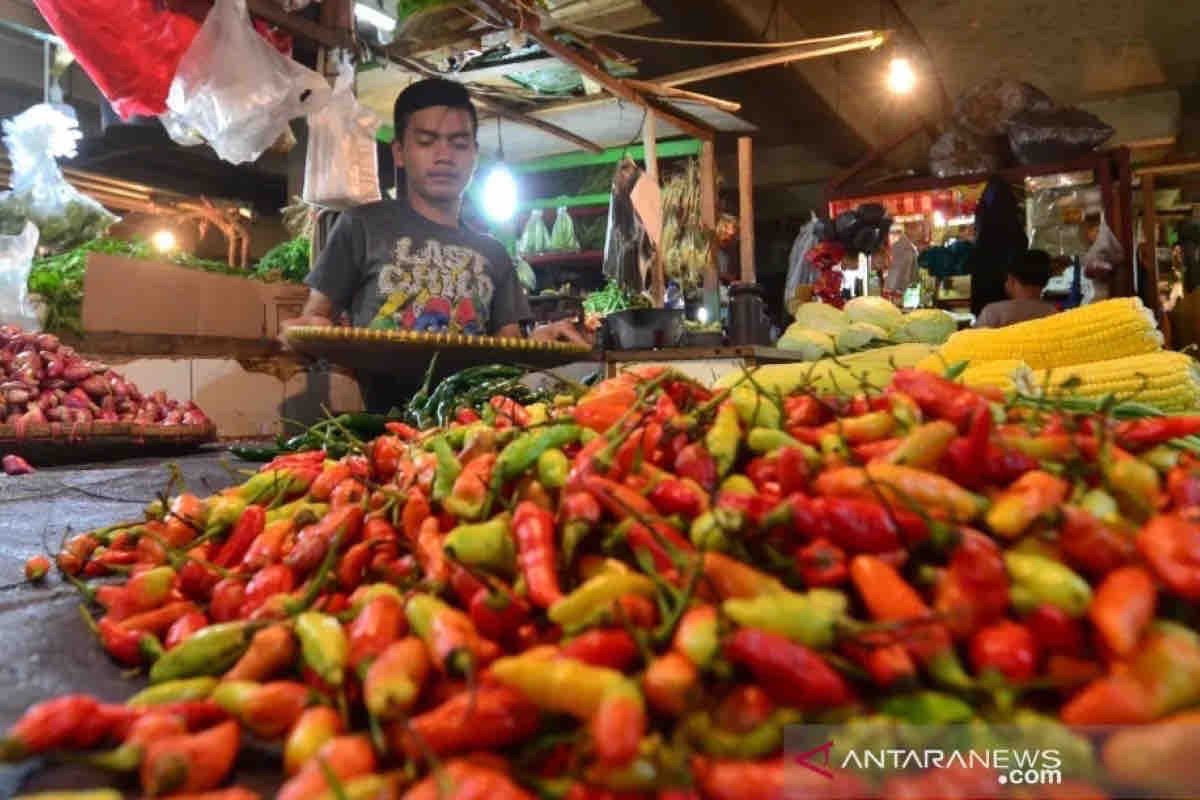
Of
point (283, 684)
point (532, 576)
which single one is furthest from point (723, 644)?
point (283, 684)

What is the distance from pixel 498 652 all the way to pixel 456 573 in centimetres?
15

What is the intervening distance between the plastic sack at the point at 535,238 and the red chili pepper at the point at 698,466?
8.40m

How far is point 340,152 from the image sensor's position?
4.04m

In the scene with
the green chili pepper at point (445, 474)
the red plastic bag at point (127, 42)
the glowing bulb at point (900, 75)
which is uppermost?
the glowing bulb at point (900, 75)

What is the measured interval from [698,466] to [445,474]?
45 cm

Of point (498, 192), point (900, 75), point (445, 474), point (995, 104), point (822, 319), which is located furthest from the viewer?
point (498, 192)

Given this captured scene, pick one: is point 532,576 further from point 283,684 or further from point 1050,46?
point 1050,46

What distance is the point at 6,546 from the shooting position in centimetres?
197

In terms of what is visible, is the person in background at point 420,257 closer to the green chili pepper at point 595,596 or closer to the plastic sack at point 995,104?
the green chili pepper at point 595,596

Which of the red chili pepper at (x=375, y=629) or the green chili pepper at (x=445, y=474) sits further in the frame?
the green chili pepper at (x=445, y=474)

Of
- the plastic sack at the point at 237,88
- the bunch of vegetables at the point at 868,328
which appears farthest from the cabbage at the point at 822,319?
the plastic sack at the point at 237,88

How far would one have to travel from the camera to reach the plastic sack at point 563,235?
9.36 m

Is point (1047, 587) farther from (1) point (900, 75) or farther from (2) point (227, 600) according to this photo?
(1) point (900, 75)

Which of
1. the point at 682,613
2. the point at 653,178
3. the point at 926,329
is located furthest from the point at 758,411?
the point at 653,178
